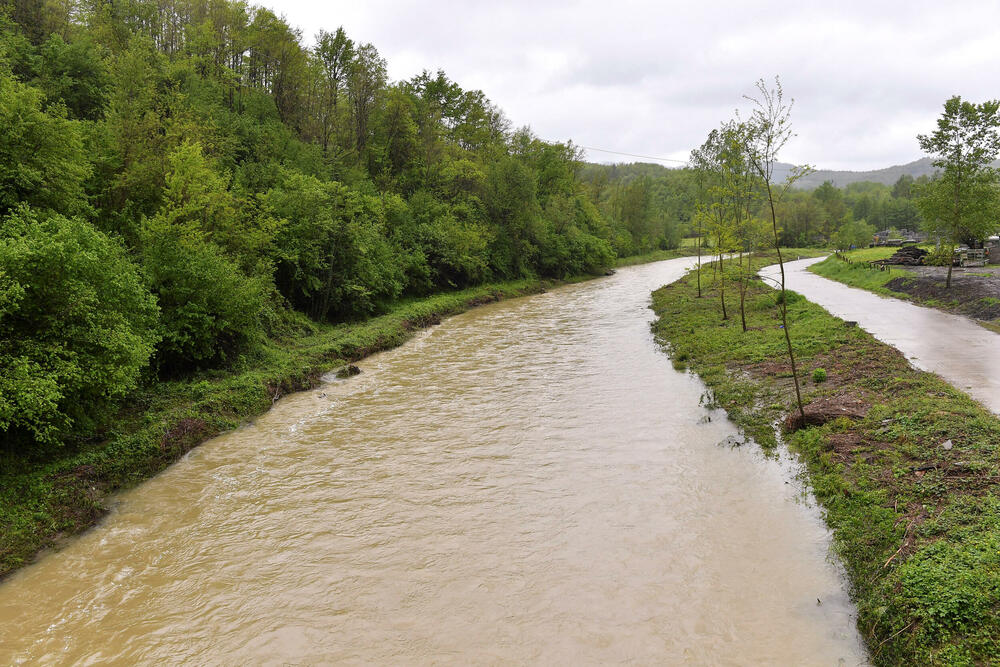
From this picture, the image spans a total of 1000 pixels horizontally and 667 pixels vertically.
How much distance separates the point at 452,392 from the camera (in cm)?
1859

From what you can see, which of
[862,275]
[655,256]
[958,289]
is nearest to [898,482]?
[958,289]

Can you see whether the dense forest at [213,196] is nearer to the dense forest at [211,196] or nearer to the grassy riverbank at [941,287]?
the dense forest at [211,196]

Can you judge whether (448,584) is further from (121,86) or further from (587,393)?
(121,86)

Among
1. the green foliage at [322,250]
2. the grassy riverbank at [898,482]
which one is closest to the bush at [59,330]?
Result: the green foliage at [322,250]

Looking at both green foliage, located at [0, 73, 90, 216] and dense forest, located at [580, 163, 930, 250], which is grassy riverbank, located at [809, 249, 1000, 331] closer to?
green foliage, located at [0, 73, 90, 216]

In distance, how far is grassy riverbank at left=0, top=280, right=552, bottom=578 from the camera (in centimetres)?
973

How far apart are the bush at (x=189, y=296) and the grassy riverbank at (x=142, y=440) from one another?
85 cm

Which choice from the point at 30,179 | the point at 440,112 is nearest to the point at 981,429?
the point at 30,179

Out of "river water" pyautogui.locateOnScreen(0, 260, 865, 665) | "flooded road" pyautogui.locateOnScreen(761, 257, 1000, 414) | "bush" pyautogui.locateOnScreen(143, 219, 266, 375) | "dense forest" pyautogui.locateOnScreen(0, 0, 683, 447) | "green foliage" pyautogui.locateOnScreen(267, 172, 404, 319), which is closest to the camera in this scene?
"river water" pyautogui.locateOnScreen(0, 260, 865, 665)

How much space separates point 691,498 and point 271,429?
11421mm

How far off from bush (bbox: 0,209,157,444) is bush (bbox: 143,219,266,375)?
11.3ft

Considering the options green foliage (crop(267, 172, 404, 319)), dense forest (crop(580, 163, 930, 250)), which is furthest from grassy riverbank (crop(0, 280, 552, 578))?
dense forest (crop(580, 163, 930, 250))

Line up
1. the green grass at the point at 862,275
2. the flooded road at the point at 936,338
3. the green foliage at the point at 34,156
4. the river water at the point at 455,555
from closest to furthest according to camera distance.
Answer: the river water at the point at 455,555 < the green foliage at the point at 34,156 < the flooded road at the point at 936,338 < the green grass at the point at 862,275

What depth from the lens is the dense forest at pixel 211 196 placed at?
36.6 ft
